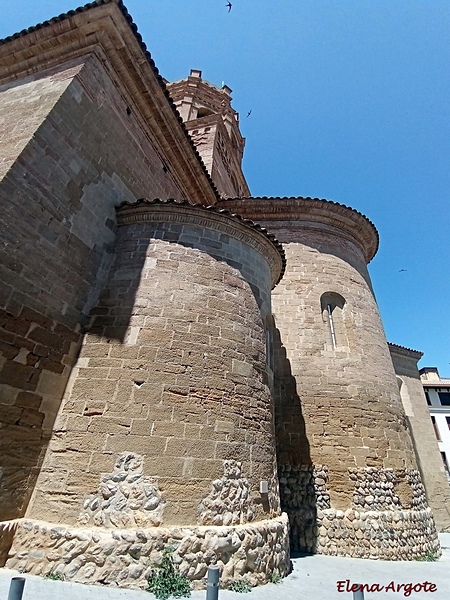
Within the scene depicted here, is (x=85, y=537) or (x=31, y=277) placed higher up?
(x=31, y=277)

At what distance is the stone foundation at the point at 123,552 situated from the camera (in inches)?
129

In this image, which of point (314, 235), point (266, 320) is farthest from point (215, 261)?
point (314, 235)

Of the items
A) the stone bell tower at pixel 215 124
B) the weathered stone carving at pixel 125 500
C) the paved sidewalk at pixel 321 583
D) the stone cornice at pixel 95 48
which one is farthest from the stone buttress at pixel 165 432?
the stone bell tower at pixel 215 124

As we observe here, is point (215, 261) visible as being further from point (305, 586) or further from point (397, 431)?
point (397, 431)

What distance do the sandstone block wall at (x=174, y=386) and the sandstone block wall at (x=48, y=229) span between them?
10.4 inches

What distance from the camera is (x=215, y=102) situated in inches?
698

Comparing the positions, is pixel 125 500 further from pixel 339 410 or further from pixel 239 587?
pixel 339 410

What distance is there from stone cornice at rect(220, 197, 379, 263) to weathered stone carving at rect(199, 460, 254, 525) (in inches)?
291

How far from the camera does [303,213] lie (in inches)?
393

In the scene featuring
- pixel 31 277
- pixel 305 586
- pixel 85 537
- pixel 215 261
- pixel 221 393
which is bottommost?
pixel 305 586

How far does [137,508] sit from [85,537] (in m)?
0.53

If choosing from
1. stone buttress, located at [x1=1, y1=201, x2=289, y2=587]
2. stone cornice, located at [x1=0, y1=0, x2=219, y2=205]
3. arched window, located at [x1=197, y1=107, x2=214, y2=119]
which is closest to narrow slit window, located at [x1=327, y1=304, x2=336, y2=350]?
stone buttress, located at [x1=1, y1=201, x2=289, y2=587]

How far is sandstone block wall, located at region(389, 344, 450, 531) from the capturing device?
1095 cm

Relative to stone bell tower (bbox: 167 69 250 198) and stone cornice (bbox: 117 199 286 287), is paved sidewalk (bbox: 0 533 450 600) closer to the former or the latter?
stone cornice (bbox: 117 199 286 287)
